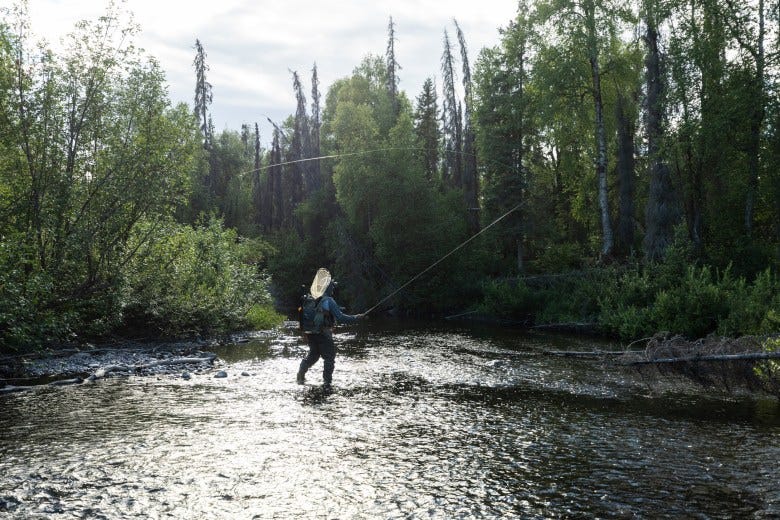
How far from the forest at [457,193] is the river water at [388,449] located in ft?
12.4

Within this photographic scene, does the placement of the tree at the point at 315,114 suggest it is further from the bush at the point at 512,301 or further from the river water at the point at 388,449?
the river water at the point at 388,449

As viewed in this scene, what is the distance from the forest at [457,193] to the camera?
1504 cm

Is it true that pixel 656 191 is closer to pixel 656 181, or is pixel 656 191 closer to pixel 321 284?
pixel 656 181

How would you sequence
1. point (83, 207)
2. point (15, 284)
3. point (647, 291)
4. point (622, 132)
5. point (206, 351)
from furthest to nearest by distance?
1. point (622, 132)
2. point (647, 291)
3. point (206, 351)
4. point (83, 207)
5. point (15, 284)

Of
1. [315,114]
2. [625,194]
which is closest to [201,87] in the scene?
[315,114]

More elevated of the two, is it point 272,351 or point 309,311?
point 309,311

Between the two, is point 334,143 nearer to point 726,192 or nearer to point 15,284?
point 726,192

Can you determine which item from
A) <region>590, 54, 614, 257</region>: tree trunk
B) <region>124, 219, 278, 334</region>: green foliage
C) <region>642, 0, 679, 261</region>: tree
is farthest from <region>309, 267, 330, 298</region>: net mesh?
<region>590, 54, 614, 257</region>: tree trunk

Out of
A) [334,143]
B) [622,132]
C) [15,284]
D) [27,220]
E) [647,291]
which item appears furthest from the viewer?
[334,143]

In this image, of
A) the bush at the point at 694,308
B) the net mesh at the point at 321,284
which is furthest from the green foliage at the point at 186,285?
the bush at the point at 694,308

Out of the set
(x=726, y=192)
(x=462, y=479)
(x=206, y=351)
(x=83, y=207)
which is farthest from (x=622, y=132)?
(x=462, y=479)

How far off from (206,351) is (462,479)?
12747mm

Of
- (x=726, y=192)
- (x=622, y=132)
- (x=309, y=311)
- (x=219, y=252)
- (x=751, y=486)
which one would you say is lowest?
(x=751, y=486)

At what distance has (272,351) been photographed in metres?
18.0
